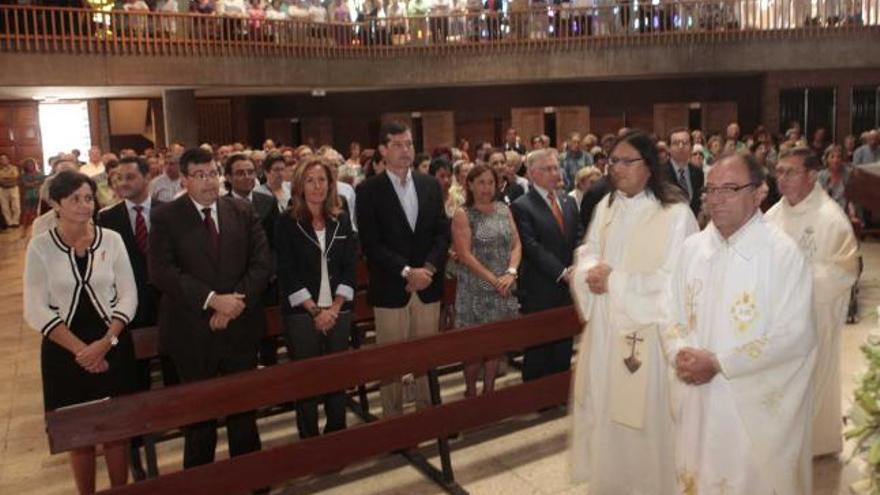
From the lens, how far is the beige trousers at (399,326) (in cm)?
482

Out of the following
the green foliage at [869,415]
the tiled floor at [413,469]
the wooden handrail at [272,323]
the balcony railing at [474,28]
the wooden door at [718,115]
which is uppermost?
the balcony railing at [474,28]

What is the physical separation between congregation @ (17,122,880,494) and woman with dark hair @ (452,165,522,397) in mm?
14

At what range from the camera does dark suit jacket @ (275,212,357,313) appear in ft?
14.5

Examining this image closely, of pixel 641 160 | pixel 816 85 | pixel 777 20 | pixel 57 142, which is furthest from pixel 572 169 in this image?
pixel 57 142

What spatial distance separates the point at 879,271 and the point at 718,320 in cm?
699

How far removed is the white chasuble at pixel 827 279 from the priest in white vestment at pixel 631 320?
2.94 feet

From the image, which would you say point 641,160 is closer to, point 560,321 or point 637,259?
point 637,259

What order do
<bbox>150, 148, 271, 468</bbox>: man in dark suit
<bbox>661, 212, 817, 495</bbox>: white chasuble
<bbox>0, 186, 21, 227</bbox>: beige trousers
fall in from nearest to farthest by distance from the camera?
<bbox>661, 212, 817, 495</bbox>: white chasuble
<bbox>150, 148, 271, 468</bbox>: man in dark suit
<bbox>0, 186, 21, 227</bbox>: beige trousers

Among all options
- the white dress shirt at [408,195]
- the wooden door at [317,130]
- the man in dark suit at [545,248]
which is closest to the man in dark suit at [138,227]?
the white dress shirt at [408,195]

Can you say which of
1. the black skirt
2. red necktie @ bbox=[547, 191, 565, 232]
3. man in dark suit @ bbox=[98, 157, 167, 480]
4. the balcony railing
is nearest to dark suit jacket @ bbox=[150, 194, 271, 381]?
the black skirt

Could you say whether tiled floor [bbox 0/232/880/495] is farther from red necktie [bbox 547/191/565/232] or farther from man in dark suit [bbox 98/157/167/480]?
red necktie [bbox 547/191/565/232]

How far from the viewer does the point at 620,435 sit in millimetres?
3758

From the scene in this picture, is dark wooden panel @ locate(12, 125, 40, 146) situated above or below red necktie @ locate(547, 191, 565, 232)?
above

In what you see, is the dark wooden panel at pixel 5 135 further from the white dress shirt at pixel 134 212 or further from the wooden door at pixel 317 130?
the white dress shirt at pixel 134 212
